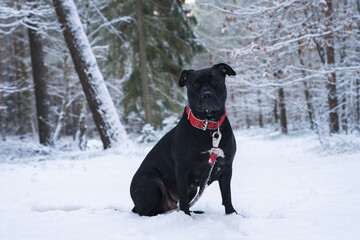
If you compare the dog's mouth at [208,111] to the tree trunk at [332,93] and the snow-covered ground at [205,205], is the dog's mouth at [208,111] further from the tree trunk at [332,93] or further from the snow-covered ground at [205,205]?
the tree trunk at [332,93]

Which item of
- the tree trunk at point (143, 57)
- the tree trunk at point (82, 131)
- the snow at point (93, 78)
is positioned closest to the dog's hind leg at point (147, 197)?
the snow at point (93, 78)

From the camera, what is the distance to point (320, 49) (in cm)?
905

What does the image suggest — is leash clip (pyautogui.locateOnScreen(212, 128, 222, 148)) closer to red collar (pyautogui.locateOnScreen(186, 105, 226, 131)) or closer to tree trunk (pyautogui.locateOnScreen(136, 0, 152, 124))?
red collar (pyautogui.locateOnScreen(186, 105, 226, 131))

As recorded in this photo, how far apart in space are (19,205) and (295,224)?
3.47 m

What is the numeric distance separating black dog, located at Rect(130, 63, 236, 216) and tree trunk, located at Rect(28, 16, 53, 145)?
10169 mm

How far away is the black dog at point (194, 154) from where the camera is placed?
8.91 ft

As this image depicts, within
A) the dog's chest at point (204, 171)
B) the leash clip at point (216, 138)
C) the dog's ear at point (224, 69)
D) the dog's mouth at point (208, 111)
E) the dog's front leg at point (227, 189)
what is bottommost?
the dog's front leg at point (227, 189)

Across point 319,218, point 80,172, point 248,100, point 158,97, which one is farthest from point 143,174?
point 248,100

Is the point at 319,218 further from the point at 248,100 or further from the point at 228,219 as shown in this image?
the point at 248,100

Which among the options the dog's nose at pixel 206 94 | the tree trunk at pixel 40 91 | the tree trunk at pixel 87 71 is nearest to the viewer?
the dog's nose at pixel 206 94

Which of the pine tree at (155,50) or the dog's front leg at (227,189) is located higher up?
the pine tree at (155,50)

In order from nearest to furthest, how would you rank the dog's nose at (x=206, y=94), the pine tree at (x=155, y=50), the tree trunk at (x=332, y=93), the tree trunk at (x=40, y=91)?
the dog's nose at (x=206, y=94) < the tree trunk at (x=332, y=93) < the tree trunk at (x=40, y=91) < the pine tree at (x=155, y=50)

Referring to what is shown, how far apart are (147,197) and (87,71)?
7232 mm

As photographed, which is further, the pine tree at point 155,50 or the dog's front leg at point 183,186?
the pine tree at point 155,50
